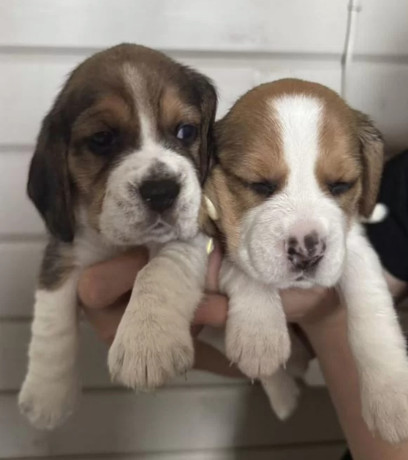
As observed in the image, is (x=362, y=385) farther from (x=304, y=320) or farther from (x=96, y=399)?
(x=96, y=399)

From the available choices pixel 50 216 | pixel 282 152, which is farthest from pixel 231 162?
pixel 50 216

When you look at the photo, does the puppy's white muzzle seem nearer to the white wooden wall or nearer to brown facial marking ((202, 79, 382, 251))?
brown facial marking ((202, 79, 382, 251))

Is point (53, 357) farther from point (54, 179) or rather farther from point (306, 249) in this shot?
point (306, 249)

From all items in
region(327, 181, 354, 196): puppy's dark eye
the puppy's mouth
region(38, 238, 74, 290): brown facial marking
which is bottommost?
region(38, 238, 74, 290): brown facial marking

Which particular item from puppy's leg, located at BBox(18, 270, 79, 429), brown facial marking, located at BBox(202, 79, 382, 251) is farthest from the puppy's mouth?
puppy's leg, located at BBox(18, 270, 79, 429)

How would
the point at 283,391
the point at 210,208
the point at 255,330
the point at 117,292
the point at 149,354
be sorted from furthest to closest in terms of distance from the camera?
the point at 283,391 < the point at 117,292 < the point at 210,208 < the point at 255,330 < the point at 149,354

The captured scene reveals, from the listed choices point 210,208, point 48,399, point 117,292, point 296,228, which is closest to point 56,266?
point 117,292
